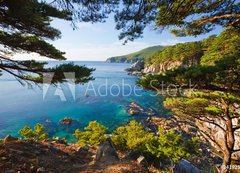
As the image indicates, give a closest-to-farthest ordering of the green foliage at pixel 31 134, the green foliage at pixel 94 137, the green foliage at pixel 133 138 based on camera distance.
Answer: the green foliage at pixel 133 138, the green foliage at pixel 94 137, the green foliage at pixel 31 134

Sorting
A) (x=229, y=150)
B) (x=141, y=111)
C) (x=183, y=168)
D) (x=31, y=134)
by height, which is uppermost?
(x=229, y=150)

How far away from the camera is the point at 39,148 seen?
6.53 m

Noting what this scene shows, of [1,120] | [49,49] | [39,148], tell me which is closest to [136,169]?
[39,148]

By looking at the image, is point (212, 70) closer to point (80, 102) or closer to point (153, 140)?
point (153, 140)

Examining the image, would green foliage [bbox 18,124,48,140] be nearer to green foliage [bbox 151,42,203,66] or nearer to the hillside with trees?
the hillside with trees

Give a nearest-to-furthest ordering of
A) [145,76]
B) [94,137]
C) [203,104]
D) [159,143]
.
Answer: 1. [145,76]
2. [203,104]
3. [159,143]
4. [94,137]

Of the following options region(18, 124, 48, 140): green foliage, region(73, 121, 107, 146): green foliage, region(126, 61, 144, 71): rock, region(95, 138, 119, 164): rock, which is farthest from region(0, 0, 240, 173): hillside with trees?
region(126, 61, 144, 71): rock

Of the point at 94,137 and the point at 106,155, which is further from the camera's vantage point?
the point at 94,137

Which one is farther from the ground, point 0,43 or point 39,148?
point 0,43

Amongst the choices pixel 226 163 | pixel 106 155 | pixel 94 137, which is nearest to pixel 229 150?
pixel 226 163

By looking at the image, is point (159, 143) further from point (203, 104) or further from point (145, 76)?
point (145, 76)

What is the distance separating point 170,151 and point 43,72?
5728mm

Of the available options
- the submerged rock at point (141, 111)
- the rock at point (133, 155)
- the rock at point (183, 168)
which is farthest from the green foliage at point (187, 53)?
the submerged rock at point (141, 111)

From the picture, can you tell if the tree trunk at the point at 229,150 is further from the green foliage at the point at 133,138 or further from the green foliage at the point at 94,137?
the green foliage at the point at 94,137
